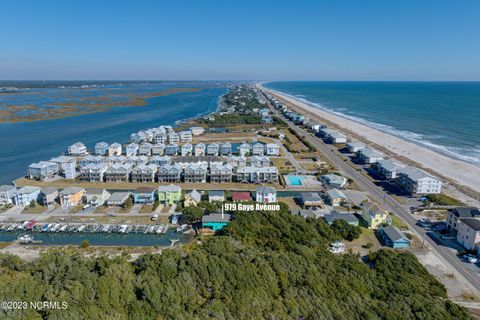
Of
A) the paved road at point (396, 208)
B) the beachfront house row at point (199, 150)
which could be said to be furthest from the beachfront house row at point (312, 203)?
the beachfront house row at point (199, 150)

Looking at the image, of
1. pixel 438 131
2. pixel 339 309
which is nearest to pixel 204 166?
pixel 339 309

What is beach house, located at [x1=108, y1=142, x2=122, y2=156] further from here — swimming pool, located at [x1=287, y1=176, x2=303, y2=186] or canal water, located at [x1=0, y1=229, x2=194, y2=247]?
swimming pool, located at [x1=287, y1=176, x2=303, y2=186]

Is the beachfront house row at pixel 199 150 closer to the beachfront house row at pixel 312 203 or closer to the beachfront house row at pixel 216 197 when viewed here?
the beachfront house row at pixel 216 197

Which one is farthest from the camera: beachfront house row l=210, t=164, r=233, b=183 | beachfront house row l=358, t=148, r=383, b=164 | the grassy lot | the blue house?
beachfront house row l=358, t=148, r=383, b=164

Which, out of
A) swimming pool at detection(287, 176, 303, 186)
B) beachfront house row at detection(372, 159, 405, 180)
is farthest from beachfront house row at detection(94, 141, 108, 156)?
beachfront house row at detection(372, 159, 405, 180)

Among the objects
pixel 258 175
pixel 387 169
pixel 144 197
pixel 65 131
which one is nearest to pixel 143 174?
pixel 144 197

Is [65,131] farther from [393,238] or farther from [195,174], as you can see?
[393,238]
